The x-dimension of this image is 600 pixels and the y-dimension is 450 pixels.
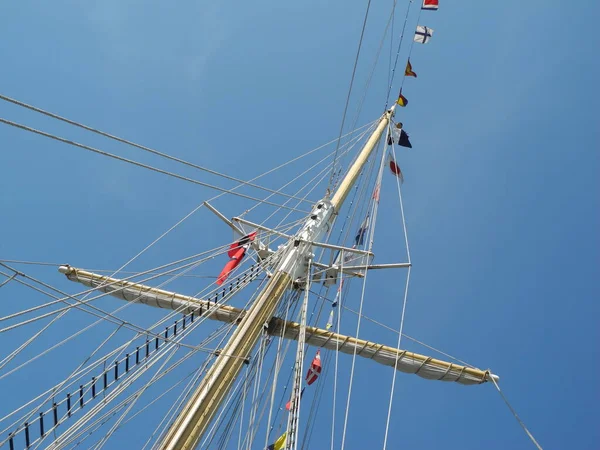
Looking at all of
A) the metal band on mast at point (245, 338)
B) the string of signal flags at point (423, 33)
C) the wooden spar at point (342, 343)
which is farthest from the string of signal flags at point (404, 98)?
the wooden spar at point (342, 343)

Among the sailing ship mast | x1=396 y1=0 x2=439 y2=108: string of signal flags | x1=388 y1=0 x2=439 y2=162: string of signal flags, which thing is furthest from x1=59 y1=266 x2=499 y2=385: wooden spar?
x1=396 y1=0 x2=439 y2=108: string of signal flags

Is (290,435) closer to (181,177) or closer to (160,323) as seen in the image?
(160,323)

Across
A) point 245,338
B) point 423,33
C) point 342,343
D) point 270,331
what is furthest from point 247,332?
point 423,33

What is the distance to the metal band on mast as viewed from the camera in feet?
20.6

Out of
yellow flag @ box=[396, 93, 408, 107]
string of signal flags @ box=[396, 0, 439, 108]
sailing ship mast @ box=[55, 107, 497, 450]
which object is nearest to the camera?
sailing ship mast @ box=[55, 107, 497, 450]

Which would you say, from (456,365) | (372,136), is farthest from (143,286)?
(372,136)

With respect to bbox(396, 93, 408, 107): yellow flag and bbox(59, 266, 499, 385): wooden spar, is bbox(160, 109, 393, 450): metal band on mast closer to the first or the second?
bbox(59, 266, 499, 385): wooden spar

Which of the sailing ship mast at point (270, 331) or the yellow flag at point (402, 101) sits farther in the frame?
the yellow flag at point (402, 101)

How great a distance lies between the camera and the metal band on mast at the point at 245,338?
6.27m

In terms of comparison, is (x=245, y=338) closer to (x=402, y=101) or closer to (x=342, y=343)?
(x=342, y=343)

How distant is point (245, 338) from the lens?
7906 millimetres

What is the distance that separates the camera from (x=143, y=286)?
39.0 ft

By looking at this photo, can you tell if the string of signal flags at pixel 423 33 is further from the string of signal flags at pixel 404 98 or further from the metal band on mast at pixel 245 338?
the metal band on mast at pixel 245 338

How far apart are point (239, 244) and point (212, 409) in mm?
5825
